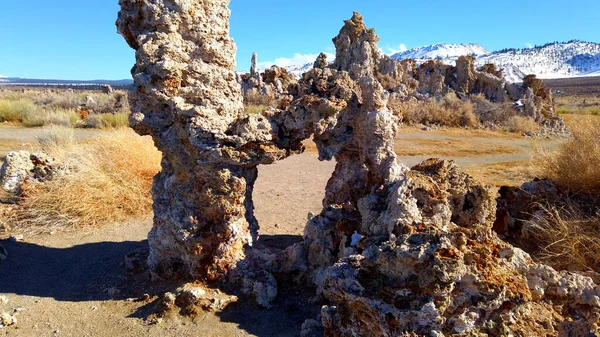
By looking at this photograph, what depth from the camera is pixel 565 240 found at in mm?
3908

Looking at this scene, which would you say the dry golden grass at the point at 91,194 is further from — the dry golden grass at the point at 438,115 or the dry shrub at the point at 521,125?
the dry shrub at the point at 521,125

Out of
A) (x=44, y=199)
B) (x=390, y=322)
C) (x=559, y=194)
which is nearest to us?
(x=390, y=322)

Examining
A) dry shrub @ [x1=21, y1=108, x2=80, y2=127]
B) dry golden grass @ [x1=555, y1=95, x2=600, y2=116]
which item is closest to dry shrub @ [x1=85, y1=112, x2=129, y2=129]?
dry shrub @ [x1=21, y1=108, x2=80, y2=127]

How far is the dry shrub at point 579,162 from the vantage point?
5.17 metres

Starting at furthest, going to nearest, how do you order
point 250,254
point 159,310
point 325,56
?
point 325,56, point 250,254, point 159,310

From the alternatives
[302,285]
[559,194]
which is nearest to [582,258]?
[559,194]

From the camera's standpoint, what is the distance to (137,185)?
257 inches

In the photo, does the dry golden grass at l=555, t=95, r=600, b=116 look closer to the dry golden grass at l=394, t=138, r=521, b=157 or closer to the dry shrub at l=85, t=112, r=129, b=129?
the dry golden grass at l=394, t=138, r=521, b=157

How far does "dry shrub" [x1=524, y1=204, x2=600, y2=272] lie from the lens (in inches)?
149

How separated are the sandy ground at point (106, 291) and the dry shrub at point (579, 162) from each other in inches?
126

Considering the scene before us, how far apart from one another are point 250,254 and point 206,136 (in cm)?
108

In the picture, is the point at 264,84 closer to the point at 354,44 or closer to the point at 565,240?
the point at 354,44

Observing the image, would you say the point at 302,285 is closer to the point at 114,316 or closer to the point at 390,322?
the point at 114,316

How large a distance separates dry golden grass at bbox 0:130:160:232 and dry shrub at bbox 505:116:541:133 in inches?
629
